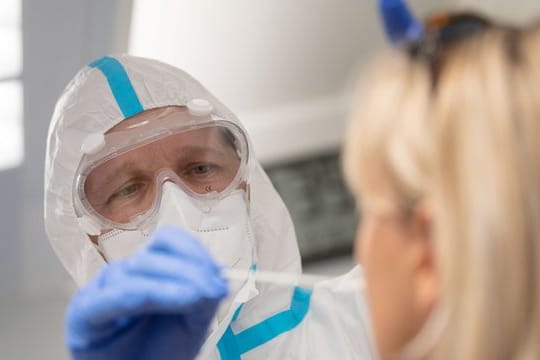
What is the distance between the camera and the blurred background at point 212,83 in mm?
1793

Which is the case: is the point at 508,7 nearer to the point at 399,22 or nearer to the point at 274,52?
the point at 274,52

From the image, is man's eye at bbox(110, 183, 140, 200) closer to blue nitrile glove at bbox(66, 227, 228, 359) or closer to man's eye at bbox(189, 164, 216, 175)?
man's eye at bbox(189, 164, 216, 175)

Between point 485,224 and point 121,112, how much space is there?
84 centimetres

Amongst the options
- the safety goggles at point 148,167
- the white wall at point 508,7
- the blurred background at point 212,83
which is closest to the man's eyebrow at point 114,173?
the safety goggles at point 148,167

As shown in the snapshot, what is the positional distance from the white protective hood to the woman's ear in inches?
25.9

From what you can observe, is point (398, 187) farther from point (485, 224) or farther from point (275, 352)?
point (275, 352)

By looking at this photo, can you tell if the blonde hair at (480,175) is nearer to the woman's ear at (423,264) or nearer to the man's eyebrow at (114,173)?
the woman's ear at (423,264)

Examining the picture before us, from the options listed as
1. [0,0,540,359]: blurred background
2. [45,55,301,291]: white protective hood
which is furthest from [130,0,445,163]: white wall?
[45,55,301,291]: white protective hood

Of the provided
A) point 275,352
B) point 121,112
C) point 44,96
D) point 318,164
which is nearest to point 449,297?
point 275,352

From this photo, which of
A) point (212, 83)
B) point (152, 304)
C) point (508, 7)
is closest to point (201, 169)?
point (152, 304)

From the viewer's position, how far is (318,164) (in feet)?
9.85

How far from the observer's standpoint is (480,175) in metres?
0.78

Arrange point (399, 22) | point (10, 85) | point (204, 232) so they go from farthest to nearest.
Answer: point (10, 85)
point (204, 232)
point (399, 22)

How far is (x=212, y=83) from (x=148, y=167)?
3.31 ft
